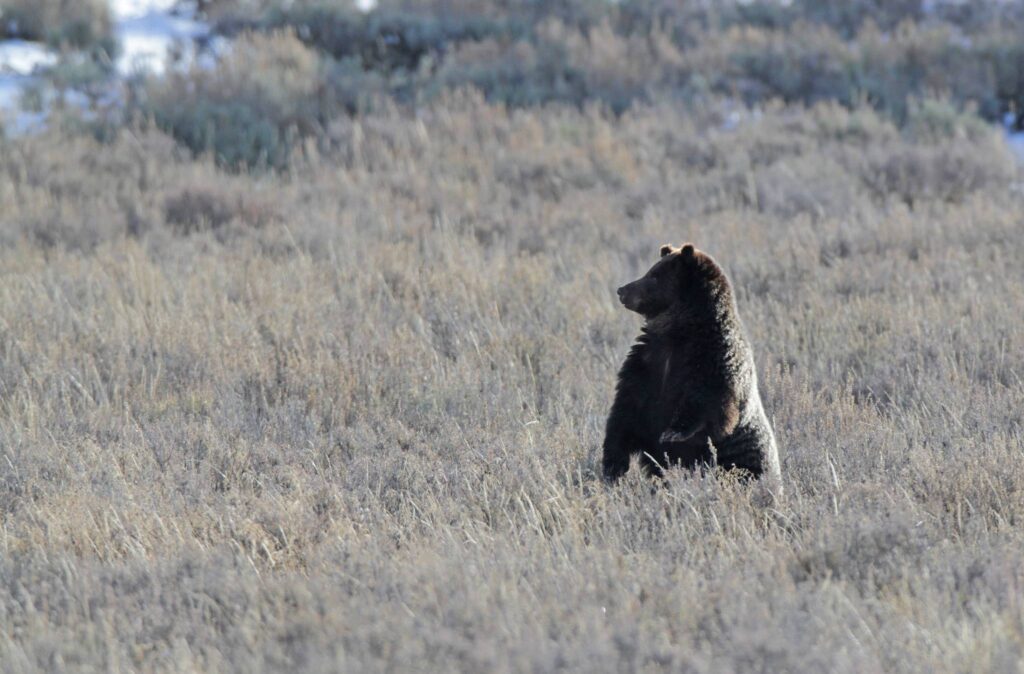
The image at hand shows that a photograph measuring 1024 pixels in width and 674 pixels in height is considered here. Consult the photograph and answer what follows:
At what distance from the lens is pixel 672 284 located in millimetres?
4898

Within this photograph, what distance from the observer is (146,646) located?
138 inches

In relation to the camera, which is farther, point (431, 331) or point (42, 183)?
point (42, 183)

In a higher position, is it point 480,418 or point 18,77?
point 18,77

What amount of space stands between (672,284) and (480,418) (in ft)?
5.34

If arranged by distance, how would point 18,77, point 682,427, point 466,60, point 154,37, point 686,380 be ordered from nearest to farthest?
point 682,427 → point 686,380 → point 18,77 → point 466,60 → point 154,37

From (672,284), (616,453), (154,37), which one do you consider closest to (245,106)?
(154,37)

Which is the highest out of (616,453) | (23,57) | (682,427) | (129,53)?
(129,53)

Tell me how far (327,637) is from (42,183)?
32.7 ft

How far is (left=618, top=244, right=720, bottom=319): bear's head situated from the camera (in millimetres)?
4883

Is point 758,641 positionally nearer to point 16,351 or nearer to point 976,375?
point 976,375

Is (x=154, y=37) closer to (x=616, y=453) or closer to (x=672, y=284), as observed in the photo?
(x=672, y=284)

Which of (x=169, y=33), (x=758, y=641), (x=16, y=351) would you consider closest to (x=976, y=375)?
(x=758, y=641)

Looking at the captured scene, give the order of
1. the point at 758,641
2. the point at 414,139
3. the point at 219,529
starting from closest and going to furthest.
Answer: the point at 758,641 < the point at 219,529 < the point at 414,139

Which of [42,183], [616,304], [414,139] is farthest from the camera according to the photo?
[414,139]
